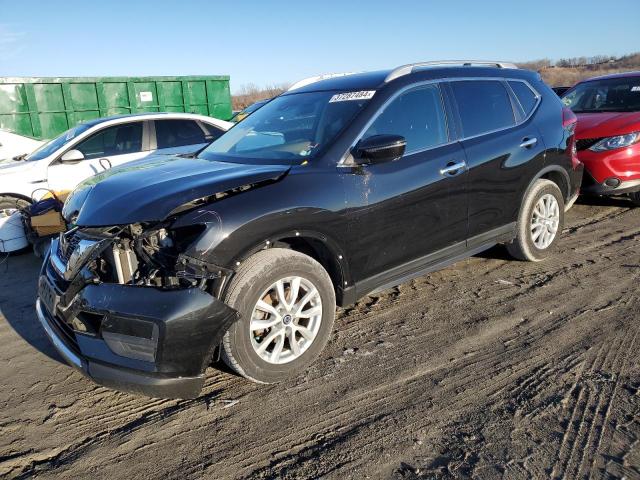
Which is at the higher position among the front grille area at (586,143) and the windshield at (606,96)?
the windshield at (606,96)

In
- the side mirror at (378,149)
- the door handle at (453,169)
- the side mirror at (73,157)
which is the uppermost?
the side mirror at (378,149)

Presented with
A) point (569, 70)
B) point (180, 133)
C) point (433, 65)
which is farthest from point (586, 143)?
point (569, 70)

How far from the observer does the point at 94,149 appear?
7.12 m

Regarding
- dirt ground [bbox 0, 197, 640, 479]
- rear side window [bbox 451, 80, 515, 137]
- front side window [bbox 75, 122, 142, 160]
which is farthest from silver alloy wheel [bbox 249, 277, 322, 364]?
Result: front side window [bbox 75, 122, 142, 160]

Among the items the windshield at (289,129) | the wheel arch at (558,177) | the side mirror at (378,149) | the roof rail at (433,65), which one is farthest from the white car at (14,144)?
the wheel arch at (558,177)

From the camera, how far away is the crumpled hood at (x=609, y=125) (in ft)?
21.1

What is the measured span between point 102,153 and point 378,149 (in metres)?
5.07

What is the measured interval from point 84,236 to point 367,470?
2.13 m

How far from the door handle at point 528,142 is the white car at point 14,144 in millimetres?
8435

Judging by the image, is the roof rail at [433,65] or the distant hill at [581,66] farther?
the distant hill at [581,66]

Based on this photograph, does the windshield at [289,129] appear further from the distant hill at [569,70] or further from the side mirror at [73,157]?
the distant hill at [569,70]

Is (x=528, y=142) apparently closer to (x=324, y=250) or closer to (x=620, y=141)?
(x=324, y=250)

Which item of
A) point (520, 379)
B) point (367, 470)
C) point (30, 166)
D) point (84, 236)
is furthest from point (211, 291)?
point (30, 166)

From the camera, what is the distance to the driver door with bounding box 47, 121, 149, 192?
680 cm
